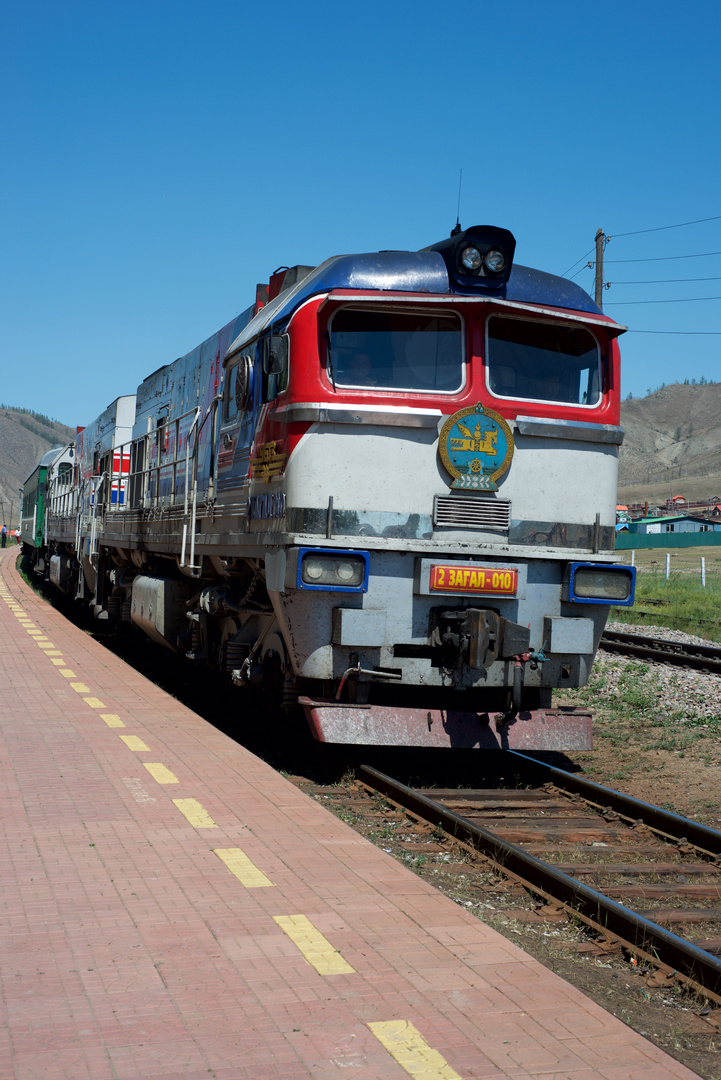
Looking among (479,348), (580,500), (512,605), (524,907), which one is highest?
(479,348)

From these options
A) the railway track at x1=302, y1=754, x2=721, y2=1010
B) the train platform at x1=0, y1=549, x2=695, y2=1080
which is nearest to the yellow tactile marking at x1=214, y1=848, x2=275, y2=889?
the train platform at x1=0, y1=549, x2=695, y2=1080

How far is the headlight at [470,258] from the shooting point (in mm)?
7285

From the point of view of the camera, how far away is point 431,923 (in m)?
4.46

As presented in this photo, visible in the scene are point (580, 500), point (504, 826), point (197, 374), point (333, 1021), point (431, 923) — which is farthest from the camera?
point (197, 374)

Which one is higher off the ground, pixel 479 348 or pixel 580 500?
Answer: pixel 479 348

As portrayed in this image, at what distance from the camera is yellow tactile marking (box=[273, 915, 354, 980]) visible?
12.8 ft

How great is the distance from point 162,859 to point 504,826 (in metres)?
2.32

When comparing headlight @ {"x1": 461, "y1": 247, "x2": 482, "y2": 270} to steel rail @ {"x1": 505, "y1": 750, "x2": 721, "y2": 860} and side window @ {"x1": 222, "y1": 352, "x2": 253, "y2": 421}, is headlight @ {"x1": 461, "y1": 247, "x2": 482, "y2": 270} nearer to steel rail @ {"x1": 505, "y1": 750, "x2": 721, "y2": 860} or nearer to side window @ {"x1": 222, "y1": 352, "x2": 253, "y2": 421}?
side window @ {"x1": 222, "y1": 352, "x2": 253, "y2": 421}

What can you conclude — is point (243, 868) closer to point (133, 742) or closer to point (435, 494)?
point (435, 494)

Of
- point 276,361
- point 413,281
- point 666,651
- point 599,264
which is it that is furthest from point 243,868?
point 599,264

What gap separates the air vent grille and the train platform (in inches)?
85.7

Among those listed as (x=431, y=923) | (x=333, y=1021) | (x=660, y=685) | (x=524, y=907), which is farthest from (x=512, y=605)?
(x=660, y=685)

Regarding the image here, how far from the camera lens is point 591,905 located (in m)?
4.86

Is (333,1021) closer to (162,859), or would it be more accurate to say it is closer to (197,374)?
(162,859)
